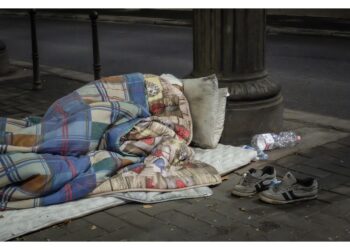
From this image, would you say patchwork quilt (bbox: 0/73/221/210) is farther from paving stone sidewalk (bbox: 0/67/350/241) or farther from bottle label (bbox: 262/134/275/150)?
bottle label (bbox: 262/134/275/150)

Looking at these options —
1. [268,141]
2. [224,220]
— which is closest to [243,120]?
[268,141]

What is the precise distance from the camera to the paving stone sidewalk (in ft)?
10.3

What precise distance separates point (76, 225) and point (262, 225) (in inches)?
40.3

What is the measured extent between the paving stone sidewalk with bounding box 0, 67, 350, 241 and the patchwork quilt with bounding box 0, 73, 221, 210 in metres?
0.22

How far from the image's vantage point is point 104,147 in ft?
13.3

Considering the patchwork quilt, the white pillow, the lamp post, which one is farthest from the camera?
the lamp post

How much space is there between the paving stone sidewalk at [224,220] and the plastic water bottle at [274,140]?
488 mm

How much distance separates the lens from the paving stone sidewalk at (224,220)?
3146 millimetres

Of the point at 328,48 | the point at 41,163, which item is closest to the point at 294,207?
the point at 41,163

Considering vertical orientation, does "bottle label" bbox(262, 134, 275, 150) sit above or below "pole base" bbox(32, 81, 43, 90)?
above

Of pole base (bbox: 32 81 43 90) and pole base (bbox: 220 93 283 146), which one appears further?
pole base (bbox: 32 81 43 90)

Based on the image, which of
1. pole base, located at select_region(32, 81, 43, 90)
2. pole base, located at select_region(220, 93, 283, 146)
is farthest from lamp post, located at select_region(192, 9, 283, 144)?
pole base, located at select_region(32, 81, 43, 90)

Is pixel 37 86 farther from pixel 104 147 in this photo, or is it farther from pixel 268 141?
pixel 268 141

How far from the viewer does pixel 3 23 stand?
61.3ft
